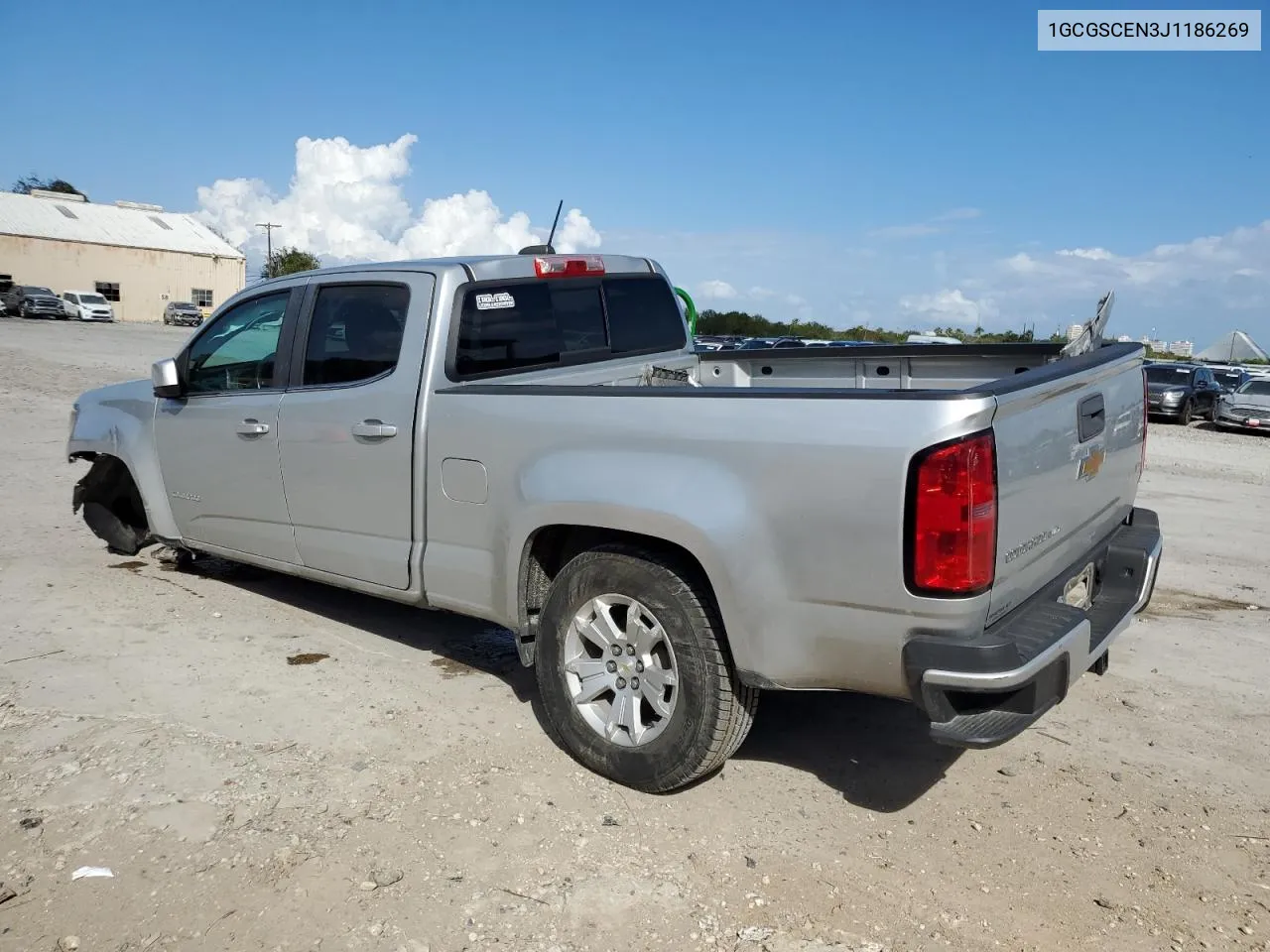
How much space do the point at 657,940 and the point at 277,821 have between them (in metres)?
1.38

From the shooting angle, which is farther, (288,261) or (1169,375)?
(288,261)

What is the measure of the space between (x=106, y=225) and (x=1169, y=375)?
186ft

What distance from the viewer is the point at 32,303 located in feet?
147

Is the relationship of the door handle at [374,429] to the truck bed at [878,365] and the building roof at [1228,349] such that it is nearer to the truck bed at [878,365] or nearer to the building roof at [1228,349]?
the truck bed at [878,365]

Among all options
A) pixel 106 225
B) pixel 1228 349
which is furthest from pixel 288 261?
pixel 1228 349

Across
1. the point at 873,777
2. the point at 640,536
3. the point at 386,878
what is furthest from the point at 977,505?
the point at 386,878

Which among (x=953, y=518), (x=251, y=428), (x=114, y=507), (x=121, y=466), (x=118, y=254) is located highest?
(x=118, y=254)

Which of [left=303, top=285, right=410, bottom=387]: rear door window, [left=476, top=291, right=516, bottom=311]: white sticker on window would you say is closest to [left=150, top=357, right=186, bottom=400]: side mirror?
[left=303, top=285, right=410, bottom=387]: rear door window

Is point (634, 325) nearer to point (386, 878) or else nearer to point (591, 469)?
point (591, 469)

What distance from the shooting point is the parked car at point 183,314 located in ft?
175

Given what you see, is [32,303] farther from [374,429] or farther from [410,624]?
[374,429]

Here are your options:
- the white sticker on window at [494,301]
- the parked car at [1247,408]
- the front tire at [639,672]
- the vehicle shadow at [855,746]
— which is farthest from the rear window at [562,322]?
the parked car at [1247,408]

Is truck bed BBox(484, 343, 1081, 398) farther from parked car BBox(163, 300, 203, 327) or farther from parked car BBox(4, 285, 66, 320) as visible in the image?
parked car BBox(163, 300, 203, 327)

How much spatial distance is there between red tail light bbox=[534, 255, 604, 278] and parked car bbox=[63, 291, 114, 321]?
48566 mm
